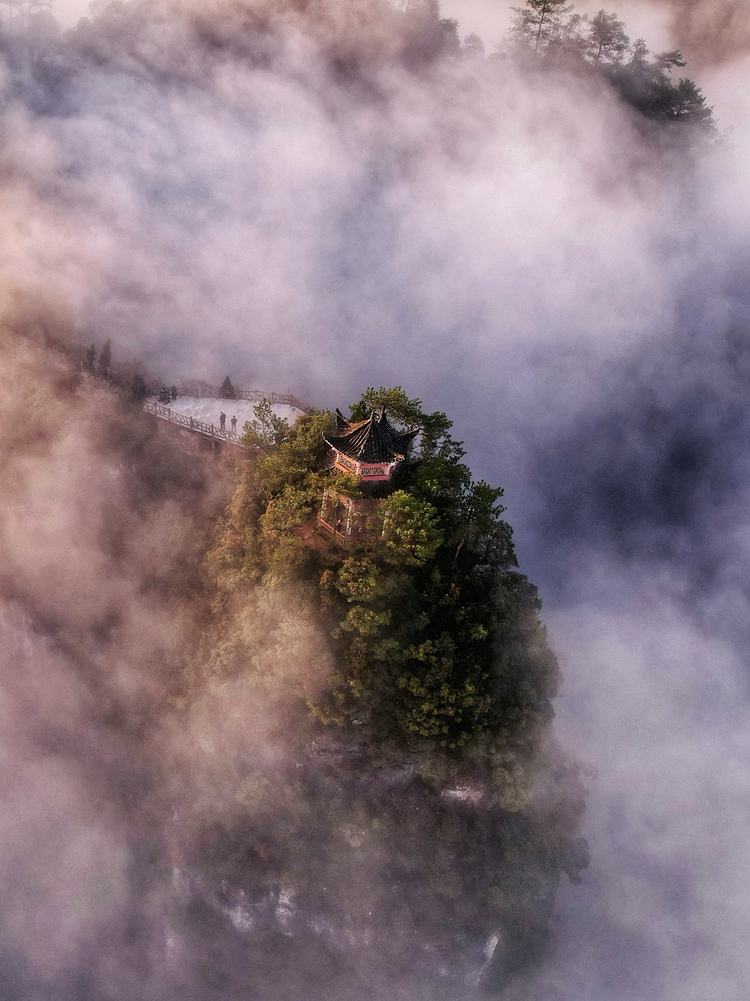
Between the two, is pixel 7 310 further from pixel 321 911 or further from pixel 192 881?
pixel 321 911

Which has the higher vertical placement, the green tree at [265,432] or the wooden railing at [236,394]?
the wooden railing at [236,394]

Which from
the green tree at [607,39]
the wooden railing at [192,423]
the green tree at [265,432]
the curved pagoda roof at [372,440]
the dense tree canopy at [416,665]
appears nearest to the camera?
the curved pagoda roof at [372,440]

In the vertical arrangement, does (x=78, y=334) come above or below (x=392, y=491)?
above

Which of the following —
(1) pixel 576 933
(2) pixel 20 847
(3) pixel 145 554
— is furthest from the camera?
(1) pixel 576 933

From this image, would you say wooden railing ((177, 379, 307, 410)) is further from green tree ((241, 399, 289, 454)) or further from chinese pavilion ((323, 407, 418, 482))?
chinese pavilion ((323, 407, 418, 482))

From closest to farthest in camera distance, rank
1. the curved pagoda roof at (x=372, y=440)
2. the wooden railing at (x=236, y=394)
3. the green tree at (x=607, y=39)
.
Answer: the curved pagoda roof at (x=372, y=440) → the wooden railing at (x=236, y=394) → the green tree at (x=607, y=39)

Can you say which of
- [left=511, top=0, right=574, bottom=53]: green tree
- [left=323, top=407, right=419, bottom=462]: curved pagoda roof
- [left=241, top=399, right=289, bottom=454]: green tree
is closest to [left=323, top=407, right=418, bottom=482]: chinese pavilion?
[left=323, top=407, right=419, bottom=462]: curved pagoda roof

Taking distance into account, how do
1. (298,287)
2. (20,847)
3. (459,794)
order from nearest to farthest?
1. (459,794)
2. (20,847)
3. (298,287)

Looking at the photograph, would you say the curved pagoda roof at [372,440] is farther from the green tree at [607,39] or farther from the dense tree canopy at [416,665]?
the green tree at [607,39]

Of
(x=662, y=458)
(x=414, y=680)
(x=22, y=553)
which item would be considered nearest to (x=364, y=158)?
(x=662, y=458)

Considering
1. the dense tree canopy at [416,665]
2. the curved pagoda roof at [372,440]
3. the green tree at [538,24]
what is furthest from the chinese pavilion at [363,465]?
the green tree at [538,24]
